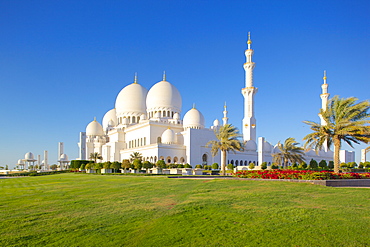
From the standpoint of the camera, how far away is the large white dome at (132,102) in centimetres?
5997

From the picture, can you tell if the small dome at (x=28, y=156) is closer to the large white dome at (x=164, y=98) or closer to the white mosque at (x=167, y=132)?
the white mosque at (x=167, y=132)

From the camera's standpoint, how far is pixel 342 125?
20.2 metres

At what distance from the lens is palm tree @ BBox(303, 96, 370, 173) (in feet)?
65.0

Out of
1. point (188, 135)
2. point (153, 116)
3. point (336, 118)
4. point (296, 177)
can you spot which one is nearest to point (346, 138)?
point (336, 118)

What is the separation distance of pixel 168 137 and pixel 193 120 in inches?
226

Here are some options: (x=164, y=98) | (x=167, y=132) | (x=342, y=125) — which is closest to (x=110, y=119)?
(x=164, y=98)

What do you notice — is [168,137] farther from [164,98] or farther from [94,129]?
[94,129]

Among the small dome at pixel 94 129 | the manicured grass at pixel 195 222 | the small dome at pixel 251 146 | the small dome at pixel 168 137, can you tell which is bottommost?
the manicured grass at pixel 195 222

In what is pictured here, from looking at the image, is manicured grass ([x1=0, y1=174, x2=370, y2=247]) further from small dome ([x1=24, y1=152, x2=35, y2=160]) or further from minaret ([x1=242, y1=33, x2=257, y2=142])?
small dome ([x1=24, y1=152, x2=35, y2=160])

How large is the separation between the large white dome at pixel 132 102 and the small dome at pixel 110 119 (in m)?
6.31

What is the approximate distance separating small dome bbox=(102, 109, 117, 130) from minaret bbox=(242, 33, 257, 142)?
28130mm

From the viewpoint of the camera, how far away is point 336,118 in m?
20.9

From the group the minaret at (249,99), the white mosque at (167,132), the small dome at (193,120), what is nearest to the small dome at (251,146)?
the white mosque at (167,132)

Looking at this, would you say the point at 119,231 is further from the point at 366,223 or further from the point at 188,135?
the point at 188,135
